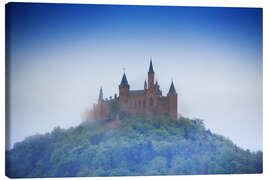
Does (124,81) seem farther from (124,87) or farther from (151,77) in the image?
(151,77)

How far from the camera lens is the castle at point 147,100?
40.2 ft

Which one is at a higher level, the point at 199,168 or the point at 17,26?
the point at 17,26

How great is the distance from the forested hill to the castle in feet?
0.62

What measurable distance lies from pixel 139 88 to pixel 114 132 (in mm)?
1183


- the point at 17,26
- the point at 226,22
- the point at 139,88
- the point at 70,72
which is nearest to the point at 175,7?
the point at 226,22

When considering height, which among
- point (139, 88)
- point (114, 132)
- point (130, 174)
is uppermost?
point (139, 88)

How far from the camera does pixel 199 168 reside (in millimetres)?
12250

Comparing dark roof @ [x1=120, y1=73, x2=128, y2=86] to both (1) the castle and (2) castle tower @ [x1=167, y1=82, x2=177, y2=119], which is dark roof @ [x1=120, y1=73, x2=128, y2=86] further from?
(2) castle tower @ [x1=167, y1=82, x2=177, y2=119]

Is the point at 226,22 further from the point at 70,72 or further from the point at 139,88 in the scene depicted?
the point at 70,72

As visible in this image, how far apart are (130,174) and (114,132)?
1011 millimetres

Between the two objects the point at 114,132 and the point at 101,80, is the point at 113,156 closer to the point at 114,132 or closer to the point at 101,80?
the point at 114,132

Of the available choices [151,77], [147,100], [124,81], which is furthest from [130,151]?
[151,77]

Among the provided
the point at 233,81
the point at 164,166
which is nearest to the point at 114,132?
the point at 164,166

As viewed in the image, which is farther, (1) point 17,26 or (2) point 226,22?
(2) point 226,22
